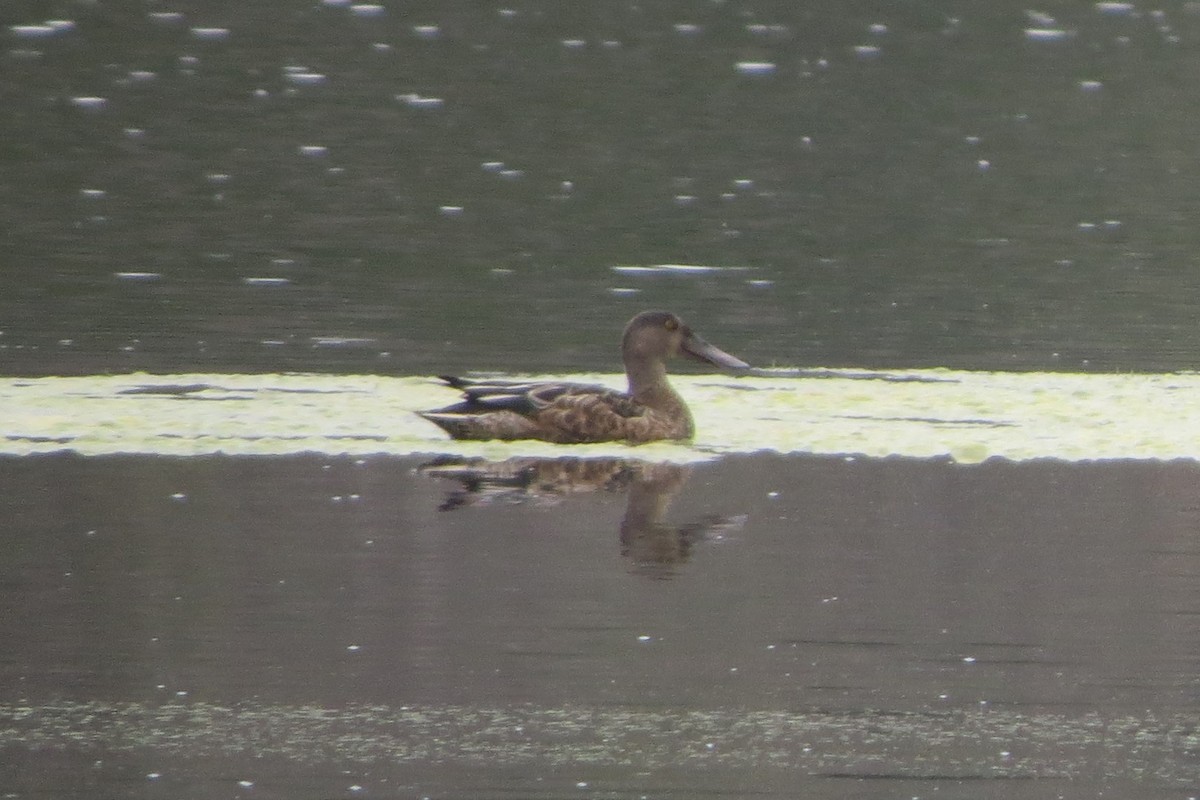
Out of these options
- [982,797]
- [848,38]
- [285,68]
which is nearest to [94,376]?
[982,797]

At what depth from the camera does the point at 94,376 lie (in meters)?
12.5

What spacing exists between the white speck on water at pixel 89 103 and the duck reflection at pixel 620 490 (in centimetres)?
1772

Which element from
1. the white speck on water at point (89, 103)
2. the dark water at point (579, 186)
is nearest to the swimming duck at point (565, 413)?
the dark water at point (579, 186)

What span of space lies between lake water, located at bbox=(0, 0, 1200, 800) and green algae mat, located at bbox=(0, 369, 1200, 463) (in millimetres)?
39

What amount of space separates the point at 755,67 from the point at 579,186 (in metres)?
11.4

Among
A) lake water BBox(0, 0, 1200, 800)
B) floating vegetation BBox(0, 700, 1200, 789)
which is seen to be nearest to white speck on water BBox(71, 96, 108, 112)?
lake water BBox(0, 0, 1200, 800)

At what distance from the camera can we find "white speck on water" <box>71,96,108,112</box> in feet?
90.7

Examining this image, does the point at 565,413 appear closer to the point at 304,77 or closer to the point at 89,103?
the point at 89,103

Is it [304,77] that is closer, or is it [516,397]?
[516,397]

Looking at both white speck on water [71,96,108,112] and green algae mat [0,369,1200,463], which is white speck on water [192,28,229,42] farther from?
green algae mat [0,369,1200,463]

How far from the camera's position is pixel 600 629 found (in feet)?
25.8

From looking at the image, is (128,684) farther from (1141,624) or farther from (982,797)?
(1141,624)

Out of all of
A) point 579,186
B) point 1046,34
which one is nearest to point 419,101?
point 579,186

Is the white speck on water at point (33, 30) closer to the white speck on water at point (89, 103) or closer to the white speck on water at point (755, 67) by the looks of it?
the white speck on water at point (89, 103)
